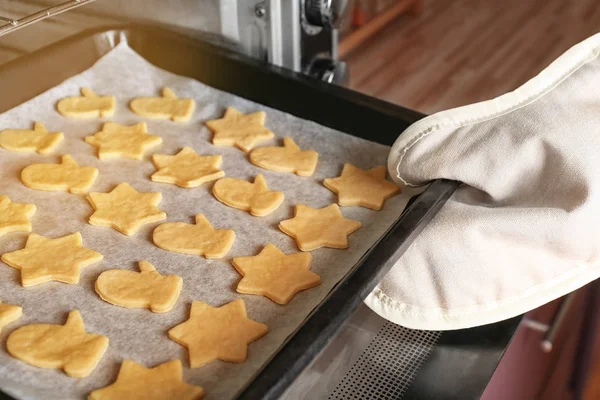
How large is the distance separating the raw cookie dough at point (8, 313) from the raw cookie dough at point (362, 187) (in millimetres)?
379

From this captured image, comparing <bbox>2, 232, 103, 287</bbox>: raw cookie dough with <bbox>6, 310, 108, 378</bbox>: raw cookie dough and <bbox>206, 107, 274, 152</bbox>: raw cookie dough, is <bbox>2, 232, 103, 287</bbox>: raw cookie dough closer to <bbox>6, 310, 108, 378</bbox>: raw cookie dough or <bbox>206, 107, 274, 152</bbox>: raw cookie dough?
<bbox>6, 310, 108, 378</bbox>: raw cookie dough

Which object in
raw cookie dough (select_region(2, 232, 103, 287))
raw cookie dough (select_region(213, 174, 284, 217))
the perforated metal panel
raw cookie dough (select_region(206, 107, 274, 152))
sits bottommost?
the perforated metal panel

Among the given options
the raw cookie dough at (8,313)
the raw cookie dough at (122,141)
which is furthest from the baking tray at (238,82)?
the raw cookie dough at (8,313)

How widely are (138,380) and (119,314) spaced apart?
0.31ft

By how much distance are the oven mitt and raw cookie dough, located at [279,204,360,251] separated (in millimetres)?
96

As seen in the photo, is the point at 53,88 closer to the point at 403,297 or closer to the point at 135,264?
the point at 135,264

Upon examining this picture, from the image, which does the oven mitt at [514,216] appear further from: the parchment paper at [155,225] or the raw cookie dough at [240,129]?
the raw cookie dough at [240,129]

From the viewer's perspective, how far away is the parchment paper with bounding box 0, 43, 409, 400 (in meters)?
0.61

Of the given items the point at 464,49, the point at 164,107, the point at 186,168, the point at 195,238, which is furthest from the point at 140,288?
the point at 464,49

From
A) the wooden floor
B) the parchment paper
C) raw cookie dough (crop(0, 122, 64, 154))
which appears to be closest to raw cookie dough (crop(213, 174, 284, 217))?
the parchment paper

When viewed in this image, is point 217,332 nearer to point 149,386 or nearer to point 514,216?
point 149,386

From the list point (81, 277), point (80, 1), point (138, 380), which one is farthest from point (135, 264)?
point (80, 1)

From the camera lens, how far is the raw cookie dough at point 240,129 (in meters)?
0.90

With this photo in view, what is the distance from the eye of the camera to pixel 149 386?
22.9 inches
